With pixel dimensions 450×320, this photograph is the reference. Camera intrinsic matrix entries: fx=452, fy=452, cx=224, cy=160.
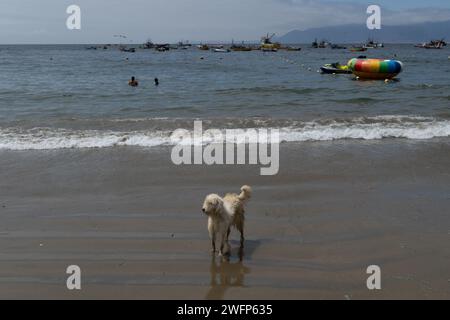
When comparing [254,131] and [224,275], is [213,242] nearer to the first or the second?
[224,275]

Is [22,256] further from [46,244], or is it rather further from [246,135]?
[246,135]

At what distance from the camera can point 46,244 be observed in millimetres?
6695

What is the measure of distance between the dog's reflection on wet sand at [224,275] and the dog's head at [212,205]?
0.72 meters

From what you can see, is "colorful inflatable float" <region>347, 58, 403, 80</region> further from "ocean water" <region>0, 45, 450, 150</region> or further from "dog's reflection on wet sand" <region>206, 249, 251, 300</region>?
"dog's reflection on wet sand" <region>206, 249, 251, 300</region>

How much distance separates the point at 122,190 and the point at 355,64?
30.8 meters

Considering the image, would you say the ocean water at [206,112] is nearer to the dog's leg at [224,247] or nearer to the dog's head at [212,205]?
the dog's leg at [224,247]

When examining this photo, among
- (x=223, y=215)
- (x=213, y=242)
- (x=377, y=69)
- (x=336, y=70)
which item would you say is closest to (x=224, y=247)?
(x=213, y=242)

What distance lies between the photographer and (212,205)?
19.2 ft

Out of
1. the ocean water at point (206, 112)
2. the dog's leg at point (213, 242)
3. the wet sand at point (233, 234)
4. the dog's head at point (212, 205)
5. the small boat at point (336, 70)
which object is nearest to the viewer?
the wet sand at point (233, 234)

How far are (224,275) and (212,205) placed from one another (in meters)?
0.92

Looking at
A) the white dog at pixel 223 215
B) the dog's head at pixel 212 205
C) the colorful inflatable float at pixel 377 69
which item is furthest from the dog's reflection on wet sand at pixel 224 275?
the colorful inflatable float at pixel 377 69

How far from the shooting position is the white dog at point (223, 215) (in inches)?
232

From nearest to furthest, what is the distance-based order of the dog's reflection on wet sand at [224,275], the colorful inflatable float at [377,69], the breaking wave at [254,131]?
1. the dog's reflection on wet sand at [224,275]
2. the breaking wave at [254,131]
3. the colorful inflatable float at [377,69]

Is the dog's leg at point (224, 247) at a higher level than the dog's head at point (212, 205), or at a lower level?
lower
